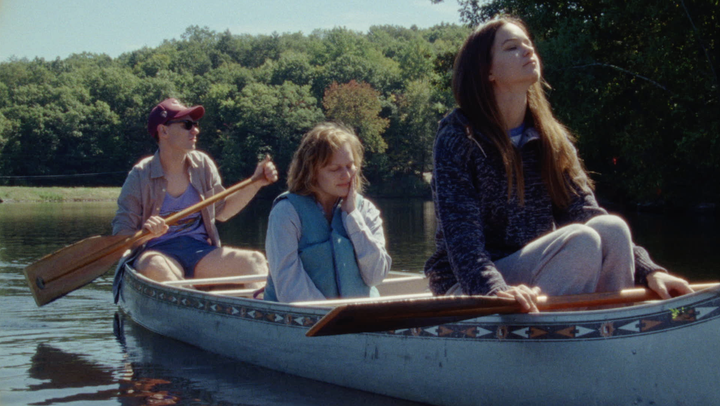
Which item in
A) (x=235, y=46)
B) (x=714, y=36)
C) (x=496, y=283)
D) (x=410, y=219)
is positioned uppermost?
(x=235, y=46)

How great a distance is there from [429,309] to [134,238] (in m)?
3.68

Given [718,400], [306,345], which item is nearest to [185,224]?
[306,345]

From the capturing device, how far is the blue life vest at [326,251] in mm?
4270

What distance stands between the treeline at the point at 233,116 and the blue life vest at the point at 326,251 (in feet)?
132

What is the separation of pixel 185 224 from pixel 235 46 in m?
98.2

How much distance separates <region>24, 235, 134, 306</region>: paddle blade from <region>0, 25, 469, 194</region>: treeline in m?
38.2

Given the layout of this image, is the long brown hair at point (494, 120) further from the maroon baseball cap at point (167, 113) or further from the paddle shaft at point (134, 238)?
the maroon baseball cap at point (167, 113)

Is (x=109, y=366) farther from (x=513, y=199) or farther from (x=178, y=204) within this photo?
(x=513, y=199)

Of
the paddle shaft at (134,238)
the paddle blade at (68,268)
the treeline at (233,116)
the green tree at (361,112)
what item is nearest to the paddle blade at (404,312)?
the paddle shaft at (134,238)

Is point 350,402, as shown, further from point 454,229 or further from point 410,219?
point 410,219

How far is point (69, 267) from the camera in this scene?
22.2 feet

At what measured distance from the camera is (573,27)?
A: 16.0m

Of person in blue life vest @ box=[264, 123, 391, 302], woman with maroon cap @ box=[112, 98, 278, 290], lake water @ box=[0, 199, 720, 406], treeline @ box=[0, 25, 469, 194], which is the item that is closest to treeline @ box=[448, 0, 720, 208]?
lake water @ box=[0, 199, 720, 406]

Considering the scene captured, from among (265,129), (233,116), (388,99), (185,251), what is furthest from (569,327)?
(388,99)
